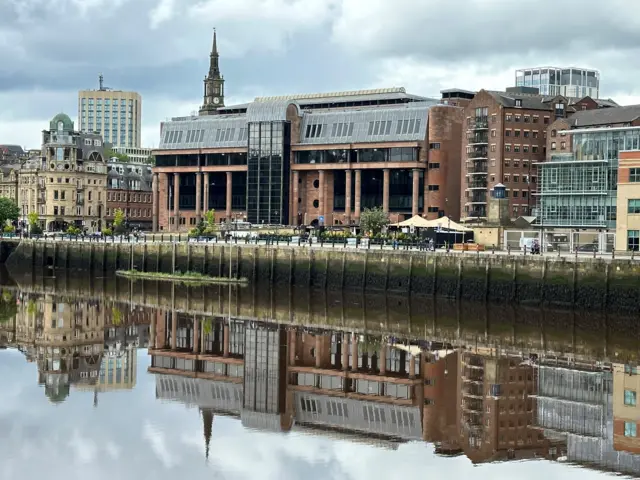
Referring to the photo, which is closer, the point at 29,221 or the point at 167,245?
the point at 167,245

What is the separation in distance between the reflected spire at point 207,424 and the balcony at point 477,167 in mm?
98938

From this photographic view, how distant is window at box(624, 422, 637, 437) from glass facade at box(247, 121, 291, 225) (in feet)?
383

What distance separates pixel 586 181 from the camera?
118312mm

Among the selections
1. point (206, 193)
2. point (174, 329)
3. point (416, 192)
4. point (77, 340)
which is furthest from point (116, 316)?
point (206, 193)

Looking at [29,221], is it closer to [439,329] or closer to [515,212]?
[515,212]

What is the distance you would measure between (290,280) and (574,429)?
61.3 m

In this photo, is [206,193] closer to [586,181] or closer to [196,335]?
[586,181]

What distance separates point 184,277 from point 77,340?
44517 millimetres

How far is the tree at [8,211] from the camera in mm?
175000

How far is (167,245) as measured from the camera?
119250mm

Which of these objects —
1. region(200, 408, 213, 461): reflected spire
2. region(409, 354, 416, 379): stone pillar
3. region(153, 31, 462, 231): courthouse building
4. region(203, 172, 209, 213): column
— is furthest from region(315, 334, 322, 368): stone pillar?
region(203, 172, 209, 213): column

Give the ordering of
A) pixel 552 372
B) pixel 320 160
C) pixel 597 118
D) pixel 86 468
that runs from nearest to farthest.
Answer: pixel 86 468, pixel 552 372, pixel 597 118, pixel 320 160

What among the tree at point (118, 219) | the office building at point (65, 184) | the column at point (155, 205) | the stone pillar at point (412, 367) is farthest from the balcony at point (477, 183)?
the stone pillar at point (412, 367)

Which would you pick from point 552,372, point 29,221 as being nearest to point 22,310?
point 552,372
